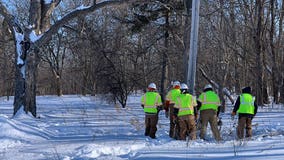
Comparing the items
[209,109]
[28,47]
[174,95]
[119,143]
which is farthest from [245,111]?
[28,47]

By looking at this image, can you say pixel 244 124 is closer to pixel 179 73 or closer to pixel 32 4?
pixel 32 4

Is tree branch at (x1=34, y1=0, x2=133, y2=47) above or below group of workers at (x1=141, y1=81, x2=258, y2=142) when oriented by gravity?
above

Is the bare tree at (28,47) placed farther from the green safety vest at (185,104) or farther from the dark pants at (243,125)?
the dark pants at (243,125)

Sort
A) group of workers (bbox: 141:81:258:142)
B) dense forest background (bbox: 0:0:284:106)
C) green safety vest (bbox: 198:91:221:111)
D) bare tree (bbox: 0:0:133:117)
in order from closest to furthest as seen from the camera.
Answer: group of workers (bbox: 141:81:258:142), green safety vest (bbox: 198:91:221:111), bare tree (bbox: 0:0:133:117), dense forest background (bbox: 0:0:284:106)

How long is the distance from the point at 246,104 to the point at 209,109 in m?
1.18

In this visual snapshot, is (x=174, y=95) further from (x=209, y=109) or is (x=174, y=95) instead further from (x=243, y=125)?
(x=243, y=125)

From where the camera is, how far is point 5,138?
11.5m

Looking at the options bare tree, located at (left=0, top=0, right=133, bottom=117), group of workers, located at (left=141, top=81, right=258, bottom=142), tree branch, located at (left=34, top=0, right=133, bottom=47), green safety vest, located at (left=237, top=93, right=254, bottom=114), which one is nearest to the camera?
group of workers, located at (left=141, top=81, right=258, bottom=142)

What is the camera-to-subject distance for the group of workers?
12.0m

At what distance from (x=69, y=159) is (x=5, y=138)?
4155 millimetres

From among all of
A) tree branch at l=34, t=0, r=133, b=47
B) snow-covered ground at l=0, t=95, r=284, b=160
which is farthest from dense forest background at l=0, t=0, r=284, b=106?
snow-covered ground at l=0, t=95, r=284, b=160

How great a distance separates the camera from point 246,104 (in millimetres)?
12211

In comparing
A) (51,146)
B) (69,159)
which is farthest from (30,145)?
(69,159)

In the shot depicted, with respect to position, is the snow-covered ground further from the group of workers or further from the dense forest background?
the dense forest background
